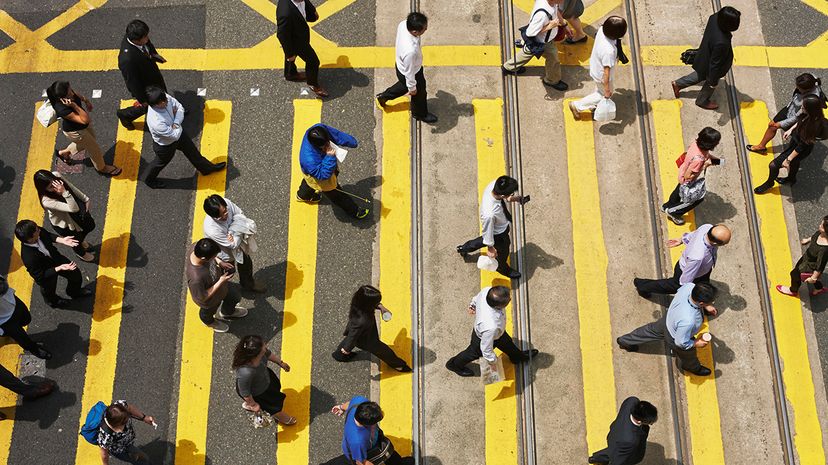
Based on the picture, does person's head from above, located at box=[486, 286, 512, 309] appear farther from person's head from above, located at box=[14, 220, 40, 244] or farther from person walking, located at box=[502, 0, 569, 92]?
person's head from above, located at box=[14, 220, 40, 244]

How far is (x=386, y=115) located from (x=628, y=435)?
5683 mm

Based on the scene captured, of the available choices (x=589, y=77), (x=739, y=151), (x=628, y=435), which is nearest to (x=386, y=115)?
(x=589, y=77)

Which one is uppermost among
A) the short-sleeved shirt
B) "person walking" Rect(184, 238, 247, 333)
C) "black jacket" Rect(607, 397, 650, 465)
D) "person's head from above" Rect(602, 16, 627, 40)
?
"person's head from above" Rect(602, 16, 627, 40)

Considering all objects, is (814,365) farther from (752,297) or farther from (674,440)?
(674,440)

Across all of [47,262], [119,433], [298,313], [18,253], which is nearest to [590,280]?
[298,313]

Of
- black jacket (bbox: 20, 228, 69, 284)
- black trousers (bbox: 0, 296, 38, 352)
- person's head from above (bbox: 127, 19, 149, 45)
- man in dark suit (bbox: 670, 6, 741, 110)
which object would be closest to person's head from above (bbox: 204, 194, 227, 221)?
black jacket (bbox: 20, 228, 69, 284)

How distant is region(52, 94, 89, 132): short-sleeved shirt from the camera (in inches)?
400

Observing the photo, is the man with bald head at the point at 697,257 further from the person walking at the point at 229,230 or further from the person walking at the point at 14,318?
the person walking at the point at 14,318

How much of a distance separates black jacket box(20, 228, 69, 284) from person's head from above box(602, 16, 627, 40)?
728cm

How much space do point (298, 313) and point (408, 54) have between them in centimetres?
358

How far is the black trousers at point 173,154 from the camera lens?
10531mm

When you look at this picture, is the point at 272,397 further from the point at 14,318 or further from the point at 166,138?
the point at 166,138

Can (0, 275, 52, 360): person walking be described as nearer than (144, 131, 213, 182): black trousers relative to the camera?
Yes

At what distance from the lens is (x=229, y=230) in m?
9.27
